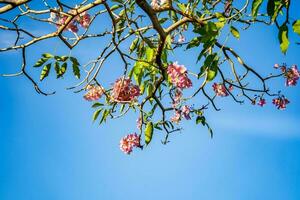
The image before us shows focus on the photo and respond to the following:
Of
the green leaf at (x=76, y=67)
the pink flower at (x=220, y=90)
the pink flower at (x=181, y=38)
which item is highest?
the pink flower at (x=181, y=38)

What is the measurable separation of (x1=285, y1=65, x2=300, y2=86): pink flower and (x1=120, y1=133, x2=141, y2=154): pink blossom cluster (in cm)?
146

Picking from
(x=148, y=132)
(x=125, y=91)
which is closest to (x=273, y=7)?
(x=125, y=91)

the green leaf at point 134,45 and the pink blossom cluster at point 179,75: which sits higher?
the green leaf at point 134,45

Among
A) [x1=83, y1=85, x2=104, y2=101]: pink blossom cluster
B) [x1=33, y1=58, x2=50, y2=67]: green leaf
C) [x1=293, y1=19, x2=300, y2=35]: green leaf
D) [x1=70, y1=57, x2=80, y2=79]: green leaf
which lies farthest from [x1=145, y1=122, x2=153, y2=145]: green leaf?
[x1=293, y1=19, x2=300, y2=35]: green leaf

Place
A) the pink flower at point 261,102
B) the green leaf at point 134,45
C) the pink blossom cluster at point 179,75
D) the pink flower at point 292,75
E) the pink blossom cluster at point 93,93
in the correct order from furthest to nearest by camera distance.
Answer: the pink flower at point 261,102, the pink flower at point 292,75, the green leaf at point 134,45, the pink blossom cluster at point 93,93, the pink blossom cluster at point 179,75

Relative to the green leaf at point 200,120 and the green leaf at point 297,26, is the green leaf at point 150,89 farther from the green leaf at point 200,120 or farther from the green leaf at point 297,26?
the green leaf at point 297,26

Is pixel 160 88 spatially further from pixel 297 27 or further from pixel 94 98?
pixel 297 27

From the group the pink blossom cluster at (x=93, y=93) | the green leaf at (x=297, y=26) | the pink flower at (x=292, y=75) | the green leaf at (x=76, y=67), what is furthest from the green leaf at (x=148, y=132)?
the green leaf at (x=297, y=26)

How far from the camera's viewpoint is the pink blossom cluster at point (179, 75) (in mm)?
2627

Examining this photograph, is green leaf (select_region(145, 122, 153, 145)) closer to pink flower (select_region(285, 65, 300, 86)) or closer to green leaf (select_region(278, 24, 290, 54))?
pink flower (select_region(285, 65, 300, 86))

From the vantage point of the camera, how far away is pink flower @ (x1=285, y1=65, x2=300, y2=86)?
3.64 metres

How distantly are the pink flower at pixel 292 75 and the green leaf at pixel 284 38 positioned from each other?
6.39 feet

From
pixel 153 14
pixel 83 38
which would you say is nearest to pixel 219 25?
pixel 153 14

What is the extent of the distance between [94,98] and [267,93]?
1428mm
